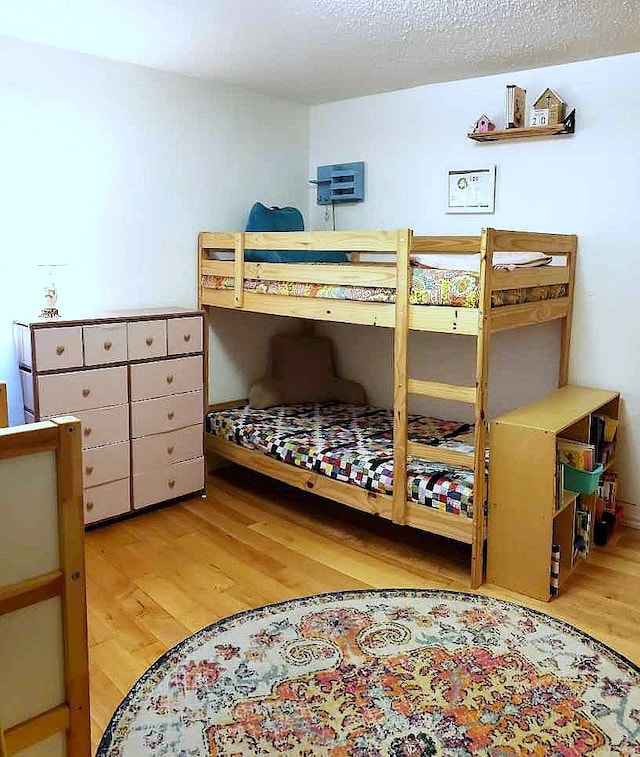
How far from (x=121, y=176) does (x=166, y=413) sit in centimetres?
125

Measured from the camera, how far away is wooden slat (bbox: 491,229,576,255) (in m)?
2.69

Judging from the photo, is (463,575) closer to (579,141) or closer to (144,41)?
(579,141)

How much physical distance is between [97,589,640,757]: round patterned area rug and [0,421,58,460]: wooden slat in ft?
3.43

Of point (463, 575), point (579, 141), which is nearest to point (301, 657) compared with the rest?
point (463, 575)

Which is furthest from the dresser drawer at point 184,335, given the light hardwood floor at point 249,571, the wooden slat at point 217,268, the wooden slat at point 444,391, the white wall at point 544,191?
the wooden slat at point 444,391

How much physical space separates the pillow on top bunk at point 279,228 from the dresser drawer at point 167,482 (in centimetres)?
115

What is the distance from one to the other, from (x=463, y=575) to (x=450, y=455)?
55cm

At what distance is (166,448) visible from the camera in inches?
141

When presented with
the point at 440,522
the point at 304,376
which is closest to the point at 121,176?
the point at 304,376

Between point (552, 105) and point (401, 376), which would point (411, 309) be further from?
point (552, 105)

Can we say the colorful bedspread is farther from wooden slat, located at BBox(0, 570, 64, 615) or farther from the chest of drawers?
wooden slat, located at BBox(0, 570, 64, 615)

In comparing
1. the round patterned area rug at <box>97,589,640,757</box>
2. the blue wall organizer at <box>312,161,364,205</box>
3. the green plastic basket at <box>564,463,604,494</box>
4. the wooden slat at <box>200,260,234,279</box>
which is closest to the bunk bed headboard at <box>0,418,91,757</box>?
the round patterned area rug at <box>97,589,640,757</box>

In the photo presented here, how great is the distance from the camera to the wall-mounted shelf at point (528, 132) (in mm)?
3301

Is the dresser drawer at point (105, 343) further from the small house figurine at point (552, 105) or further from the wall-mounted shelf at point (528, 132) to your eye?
the small house figurine at point (552, 105)
